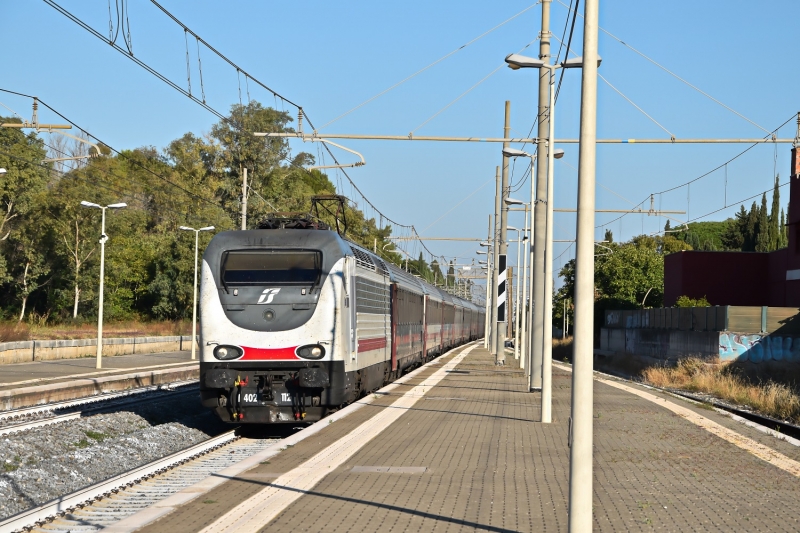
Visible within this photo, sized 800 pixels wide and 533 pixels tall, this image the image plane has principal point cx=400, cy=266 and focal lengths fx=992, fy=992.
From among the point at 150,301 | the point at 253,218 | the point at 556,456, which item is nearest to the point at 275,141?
the point at 253,218

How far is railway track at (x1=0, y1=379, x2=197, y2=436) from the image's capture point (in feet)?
58.4

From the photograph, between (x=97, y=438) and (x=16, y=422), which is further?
(x=16, y=422)

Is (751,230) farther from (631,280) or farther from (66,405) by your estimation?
(66,405)

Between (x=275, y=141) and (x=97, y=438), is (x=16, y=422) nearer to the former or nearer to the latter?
(x=97, y=438)

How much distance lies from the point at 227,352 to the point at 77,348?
2671 cm

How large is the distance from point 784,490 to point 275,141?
6729 centimetres

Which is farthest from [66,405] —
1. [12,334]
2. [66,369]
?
[12,334]

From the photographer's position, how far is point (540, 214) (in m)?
21.6

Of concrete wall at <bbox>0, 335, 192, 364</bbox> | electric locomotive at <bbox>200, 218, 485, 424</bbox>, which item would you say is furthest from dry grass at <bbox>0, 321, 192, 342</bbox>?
electric locomotive at <bbox>200, 218, 485, 424</bbox>

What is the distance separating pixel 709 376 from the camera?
3512cm

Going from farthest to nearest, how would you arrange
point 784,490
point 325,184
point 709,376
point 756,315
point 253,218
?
1. point 325,184
2. point 253,218
3. point 756,315
4. point 709,376
5. point 784,490

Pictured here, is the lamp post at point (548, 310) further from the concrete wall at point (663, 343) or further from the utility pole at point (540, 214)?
the concrete wall at point (663, 343)

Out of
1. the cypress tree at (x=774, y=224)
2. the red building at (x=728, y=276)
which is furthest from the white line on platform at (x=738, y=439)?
the cypress tree at (x=774, y=224)

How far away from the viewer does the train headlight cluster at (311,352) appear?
52.4 feet
